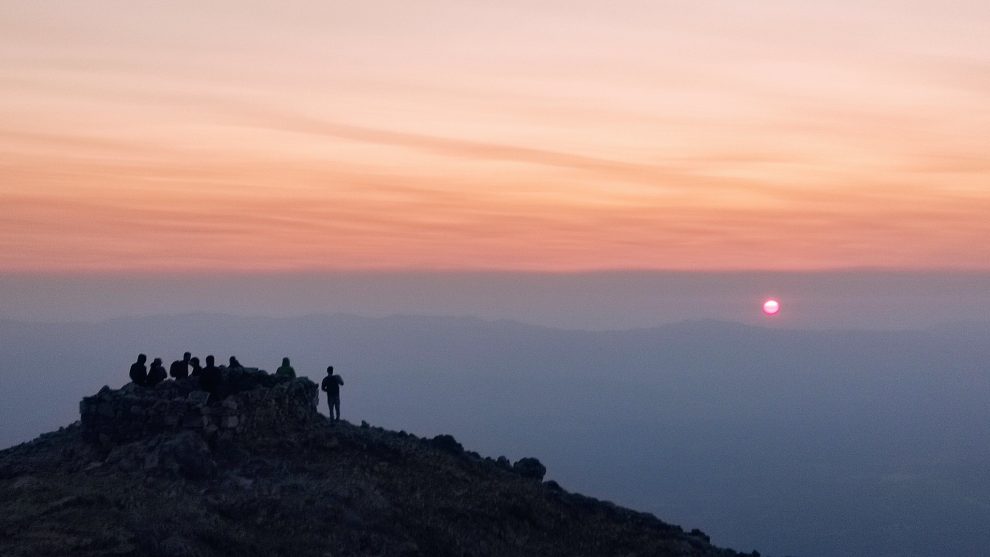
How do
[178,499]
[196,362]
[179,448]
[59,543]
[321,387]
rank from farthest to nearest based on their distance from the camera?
[321,387]
[196,362]
[179,448]
[178,499]
[59,543]

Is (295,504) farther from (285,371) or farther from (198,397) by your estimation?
(285,371)

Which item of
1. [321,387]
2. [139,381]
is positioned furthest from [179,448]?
[321,387]

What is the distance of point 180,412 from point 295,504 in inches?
221

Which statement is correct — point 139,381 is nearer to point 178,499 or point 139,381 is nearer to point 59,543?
point 178,499

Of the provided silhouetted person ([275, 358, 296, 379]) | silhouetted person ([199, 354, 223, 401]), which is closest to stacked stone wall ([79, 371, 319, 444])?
silhouetted person ([199, 354, 223, 401])

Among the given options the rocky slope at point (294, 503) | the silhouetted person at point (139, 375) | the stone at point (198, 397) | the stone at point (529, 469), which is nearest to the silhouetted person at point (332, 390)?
the rocky slope at point (294, 503)

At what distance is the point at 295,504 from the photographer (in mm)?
27406

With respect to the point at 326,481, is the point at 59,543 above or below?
below

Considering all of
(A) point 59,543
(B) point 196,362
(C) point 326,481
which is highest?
(B) point 196,362

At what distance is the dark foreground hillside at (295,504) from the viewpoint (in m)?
24.4

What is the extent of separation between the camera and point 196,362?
113 feet

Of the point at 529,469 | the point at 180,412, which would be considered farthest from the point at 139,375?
the point at 529,469

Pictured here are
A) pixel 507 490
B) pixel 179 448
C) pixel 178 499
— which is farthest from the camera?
pixel 507 490

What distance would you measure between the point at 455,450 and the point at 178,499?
1187 cm
